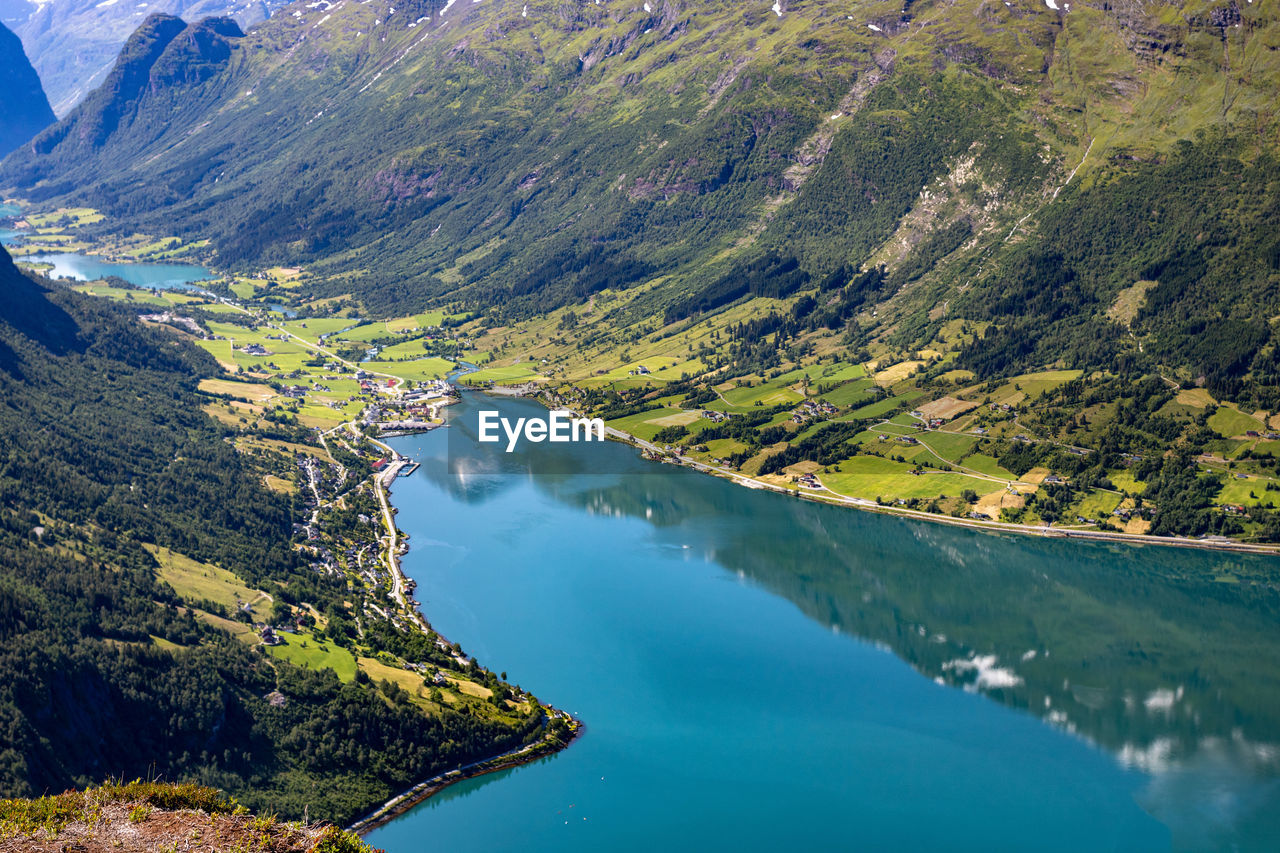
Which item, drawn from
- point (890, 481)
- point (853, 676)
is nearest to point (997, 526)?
point (890, 481)

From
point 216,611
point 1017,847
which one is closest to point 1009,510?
point 1017,847

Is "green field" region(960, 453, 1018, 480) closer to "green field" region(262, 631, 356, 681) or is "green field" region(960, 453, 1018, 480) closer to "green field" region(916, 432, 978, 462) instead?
"green field" region(916, 432, 978, 462)

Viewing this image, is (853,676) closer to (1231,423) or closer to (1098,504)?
(1098,504)

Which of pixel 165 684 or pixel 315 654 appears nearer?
pixel 165 684

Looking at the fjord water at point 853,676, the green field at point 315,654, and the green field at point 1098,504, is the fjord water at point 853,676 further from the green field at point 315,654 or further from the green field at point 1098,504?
the green field at point 315,654

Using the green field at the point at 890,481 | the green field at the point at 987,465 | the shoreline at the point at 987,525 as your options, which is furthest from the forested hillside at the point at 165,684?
the green field at the point at 987,465
